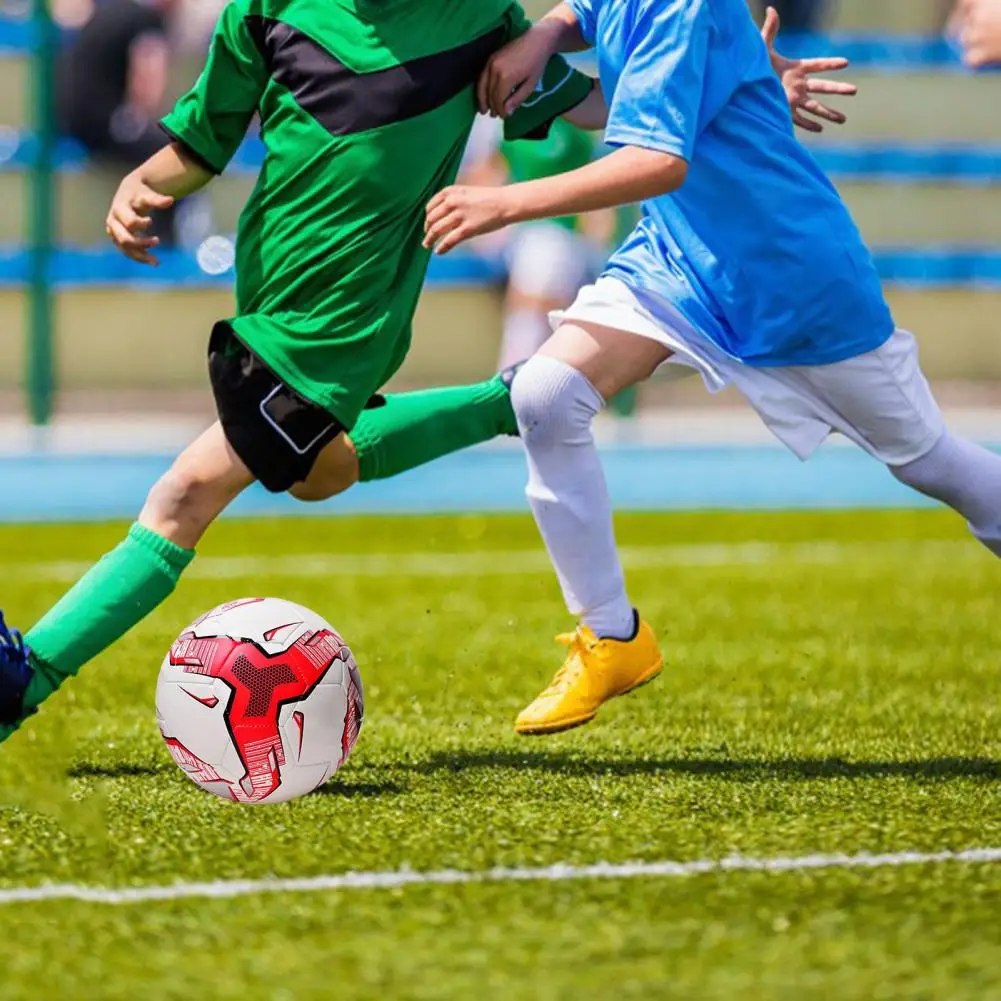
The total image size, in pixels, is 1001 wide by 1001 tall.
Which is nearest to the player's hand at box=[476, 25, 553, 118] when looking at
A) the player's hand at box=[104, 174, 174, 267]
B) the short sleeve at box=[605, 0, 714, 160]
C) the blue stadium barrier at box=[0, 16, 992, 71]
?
the short sleeve at box=[605, 0, 714, 160]

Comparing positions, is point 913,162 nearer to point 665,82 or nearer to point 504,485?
point 504,485

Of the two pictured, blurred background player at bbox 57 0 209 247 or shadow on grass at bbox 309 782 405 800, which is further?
blurred background player at bbox 57 0 209 247

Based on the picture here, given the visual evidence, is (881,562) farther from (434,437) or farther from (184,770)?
(184,770)

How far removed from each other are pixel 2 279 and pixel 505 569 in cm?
383

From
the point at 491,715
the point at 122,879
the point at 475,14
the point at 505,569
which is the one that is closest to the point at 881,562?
the point at 505,569

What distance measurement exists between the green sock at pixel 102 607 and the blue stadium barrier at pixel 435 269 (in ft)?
21.0

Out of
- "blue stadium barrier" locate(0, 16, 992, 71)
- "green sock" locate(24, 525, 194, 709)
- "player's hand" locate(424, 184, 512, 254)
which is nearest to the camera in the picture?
"player's hand" locate(424, 184, 512, 254)

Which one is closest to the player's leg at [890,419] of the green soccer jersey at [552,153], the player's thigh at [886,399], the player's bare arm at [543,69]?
the player's thigh at [886,399]

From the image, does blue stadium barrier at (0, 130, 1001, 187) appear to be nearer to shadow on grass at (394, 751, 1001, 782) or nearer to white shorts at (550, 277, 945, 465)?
white shorts at (550, 277, 945, 465)

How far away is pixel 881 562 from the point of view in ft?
23.5

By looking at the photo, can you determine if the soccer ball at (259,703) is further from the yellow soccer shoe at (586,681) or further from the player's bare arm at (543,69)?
the player's bare arm at (543,69)

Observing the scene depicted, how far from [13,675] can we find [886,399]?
1.62m

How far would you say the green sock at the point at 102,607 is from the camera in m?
3.66

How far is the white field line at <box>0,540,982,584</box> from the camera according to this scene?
6.94 meters
